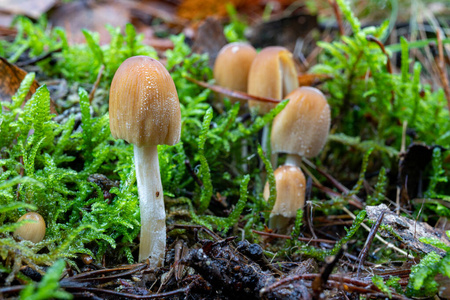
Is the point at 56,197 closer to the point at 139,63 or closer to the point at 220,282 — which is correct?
the point at 139,63

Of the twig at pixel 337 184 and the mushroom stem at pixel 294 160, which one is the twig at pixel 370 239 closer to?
the twig at pixel 337 184

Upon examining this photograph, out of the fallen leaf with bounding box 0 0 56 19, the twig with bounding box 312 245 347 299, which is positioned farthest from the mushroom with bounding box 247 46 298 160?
the fallen leaf with bounding box 0 0 56 19

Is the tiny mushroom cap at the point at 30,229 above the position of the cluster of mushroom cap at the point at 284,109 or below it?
below

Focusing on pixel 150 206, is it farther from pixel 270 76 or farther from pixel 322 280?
pixel 270 76

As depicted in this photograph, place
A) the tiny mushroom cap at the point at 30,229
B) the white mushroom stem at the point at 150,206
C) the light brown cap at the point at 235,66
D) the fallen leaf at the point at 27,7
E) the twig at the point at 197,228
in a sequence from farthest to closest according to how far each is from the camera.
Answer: the fallen leaf at the point at 27,7, the light brown cap at the point at 235,66, the twig at the point at 197,228, the white mushroom stem at the point at 150,206, the tiny mushroom cap at the point at 30,229

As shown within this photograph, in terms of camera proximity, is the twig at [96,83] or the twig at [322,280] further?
the twig at [96,83]

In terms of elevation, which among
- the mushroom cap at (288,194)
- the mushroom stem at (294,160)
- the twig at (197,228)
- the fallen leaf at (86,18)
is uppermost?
the fallen leaf at (86,18)

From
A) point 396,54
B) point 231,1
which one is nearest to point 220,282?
point 396,54

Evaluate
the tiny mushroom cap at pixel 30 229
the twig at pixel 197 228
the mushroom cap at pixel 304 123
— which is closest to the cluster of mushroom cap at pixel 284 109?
the mushroom cap at pixel 304 123
